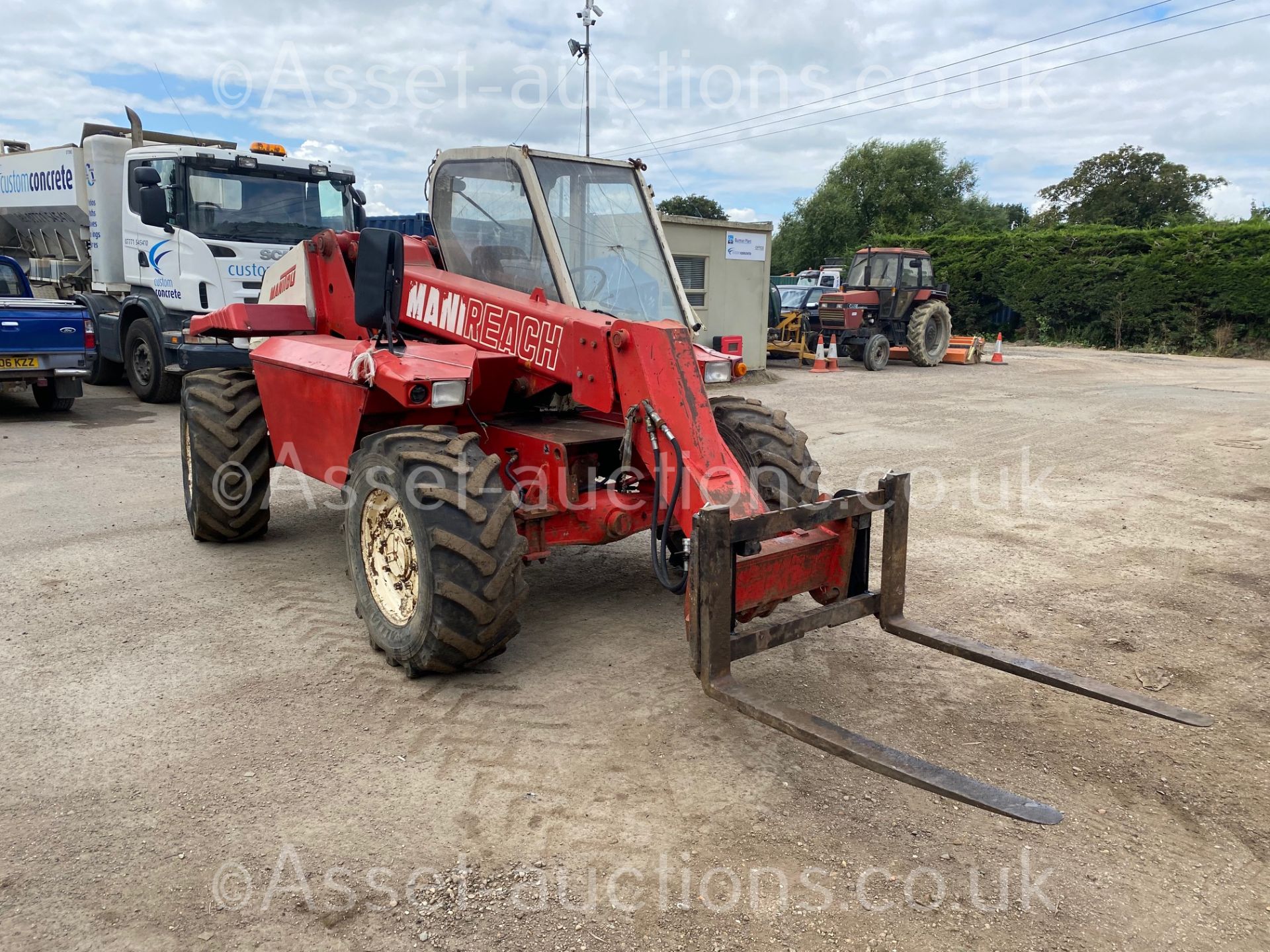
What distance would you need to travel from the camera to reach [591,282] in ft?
15.5

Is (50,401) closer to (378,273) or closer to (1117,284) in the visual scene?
(378,273)

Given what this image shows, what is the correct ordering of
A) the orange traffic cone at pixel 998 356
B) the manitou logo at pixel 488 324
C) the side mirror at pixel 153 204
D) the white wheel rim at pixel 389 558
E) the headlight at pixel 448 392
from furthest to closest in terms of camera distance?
the orange traffic cone at pixel 998 356
the side mirror at pixel 153 204
the manitou logo at pixel 488 324
the white wheel rim at pixel 389 558
the headlight at pixel 448 392

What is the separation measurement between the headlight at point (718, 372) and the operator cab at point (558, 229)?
12.8 inches

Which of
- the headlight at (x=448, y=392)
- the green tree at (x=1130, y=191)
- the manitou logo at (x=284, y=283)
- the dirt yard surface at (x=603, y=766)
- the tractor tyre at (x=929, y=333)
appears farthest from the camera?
the green tree at (x=1130, y=191)

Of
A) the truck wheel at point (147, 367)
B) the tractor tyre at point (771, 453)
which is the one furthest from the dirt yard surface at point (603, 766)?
the truck wheel at point (147, 367)

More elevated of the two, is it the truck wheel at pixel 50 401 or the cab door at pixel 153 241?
the cab door at pixel 153 241

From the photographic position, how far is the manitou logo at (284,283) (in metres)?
6.17

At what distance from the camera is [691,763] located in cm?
350

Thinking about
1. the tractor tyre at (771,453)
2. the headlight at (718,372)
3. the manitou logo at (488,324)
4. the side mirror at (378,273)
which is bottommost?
the tractor tyre at (771,453)

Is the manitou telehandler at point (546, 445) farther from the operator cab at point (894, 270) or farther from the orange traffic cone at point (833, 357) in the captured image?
the operator cab at point (894, 270)

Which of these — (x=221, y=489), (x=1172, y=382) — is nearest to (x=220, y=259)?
(x=221, y=489)

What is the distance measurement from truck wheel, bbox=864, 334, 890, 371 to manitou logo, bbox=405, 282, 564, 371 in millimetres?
15849

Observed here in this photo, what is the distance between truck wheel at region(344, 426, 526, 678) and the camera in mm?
3840

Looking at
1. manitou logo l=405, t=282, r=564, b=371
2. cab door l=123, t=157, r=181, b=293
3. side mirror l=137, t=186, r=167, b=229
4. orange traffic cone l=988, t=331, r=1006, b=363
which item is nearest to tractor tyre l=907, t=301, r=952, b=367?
orange traffic cone l=988, t=331, r=1006, b=363
